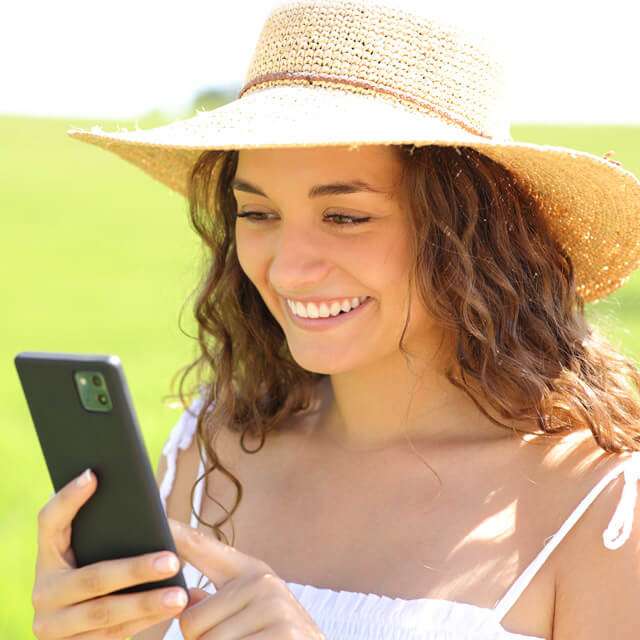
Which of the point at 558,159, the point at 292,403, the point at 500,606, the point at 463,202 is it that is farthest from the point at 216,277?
the point at 500,606

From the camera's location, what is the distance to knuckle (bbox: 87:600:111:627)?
69.0 inches

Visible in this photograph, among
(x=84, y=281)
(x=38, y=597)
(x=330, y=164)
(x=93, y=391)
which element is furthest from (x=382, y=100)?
(x=84, y=281)

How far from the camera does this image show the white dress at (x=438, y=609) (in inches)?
79.6

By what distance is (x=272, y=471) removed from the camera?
257 centimetres

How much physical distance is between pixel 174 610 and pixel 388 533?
0.67 m

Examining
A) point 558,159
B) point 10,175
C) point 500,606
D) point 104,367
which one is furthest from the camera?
point 10,175

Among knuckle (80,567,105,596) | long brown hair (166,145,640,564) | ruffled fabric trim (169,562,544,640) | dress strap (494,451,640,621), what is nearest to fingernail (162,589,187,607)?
knuckle (80,567,105,596)

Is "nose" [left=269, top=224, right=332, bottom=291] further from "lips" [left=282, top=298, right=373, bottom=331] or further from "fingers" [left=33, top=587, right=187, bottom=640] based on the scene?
"fingers" [left=33, top=587, right=187, bottom=640]

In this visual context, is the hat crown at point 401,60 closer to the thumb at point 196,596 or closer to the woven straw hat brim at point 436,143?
the woven straw hat brim at point 436,143

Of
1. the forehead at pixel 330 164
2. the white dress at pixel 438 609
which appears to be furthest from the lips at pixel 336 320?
the white dress at pixel 438 609

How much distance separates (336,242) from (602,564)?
A: 76cm

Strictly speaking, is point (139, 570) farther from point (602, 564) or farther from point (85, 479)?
point (602, 564)

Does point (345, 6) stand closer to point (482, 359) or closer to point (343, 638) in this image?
point (482, 359)

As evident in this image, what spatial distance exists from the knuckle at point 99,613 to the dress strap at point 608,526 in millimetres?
709
